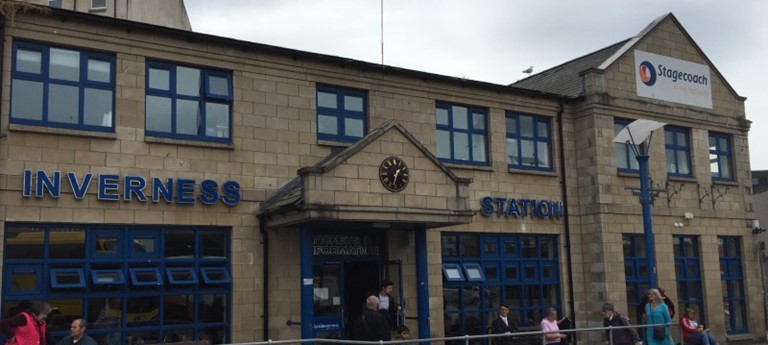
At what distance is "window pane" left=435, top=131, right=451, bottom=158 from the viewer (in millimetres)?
18688

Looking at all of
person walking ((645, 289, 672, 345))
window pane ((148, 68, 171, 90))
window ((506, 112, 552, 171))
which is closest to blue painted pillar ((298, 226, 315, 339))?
window pane ((148, 68, 171, 90))

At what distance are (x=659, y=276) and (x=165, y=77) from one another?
1381 cm

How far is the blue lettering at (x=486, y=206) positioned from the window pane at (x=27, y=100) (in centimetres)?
1002

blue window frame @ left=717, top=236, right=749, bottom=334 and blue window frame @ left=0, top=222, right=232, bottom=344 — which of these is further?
blue window frame @ left=717, top=236, right=749, bottom=334

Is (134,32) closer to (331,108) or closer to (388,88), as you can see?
(331,108)

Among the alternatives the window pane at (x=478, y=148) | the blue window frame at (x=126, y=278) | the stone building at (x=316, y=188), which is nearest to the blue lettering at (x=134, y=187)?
the stone building at (x=316, y=188)

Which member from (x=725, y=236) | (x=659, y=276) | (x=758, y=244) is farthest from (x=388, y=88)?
(x=758, y=244)

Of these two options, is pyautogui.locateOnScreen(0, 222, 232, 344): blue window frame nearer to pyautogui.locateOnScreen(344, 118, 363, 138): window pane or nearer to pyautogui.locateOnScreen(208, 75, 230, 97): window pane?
pyautogui.locateOnScreen(208, 75, 230, 97): window pane

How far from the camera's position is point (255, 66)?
16.1 metres

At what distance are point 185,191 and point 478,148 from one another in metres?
7.71

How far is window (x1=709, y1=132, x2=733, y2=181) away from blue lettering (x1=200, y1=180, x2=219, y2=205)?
15.0 metres

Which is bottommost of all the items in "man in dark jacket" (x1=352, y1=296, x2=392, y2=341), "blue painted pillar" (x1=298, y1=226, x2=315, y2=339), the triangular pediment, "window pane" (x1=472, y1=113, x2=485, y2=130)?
"man in dark jacket" (x1=352, y1=296, x2=392, y2=341)

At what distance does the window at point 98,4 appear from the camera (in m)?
28.8

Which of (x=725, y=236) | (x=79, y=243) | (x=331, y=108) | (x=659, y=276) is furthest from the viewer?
(x=725, y=236)
